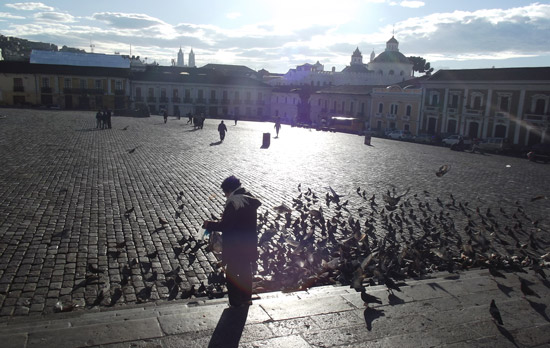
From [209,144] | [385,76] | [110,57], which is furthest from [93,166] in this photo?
[385,76]

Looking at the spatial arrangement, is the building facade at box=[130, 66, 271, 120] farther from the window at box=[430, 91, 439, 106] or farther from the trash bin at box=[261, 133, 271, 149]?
the trash bin at box=[261, 133, 271, 149]

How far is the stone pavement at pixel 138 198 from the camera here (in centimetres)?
579

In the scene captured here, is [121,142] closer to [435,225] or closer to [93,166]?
[93,166]

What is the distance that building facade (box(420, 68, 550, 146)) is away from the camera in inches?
1481

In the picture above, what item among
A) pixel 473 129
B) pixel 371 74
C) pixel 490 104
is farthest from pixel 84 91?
A: pixel 490 104

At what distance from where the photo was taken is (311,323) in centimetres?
472

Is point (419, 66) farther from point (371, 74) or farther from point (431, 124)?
point (431, 124)

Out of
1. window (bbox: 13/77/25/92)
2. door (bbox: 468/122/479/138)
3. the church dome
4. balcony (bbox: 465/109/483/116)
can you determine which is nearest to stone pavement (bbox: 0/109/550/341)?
balcony (bbox: 465/109/483/116)

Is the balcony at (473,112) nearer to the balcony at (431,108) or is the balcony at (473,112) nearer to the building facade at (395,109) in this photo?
the balcony at (431,108)

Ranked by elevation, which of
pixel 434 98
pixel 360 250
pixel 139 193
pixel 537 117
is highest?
pixel 434 98

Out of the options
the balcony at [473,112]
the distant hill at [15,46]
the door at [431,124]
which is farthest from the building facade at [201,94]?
the distant hill at [15,46]

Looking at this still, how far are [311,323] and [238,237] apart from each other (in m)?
1.23

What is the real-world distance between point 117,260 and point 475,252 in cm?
575

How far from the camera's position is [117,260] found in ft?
21.8
